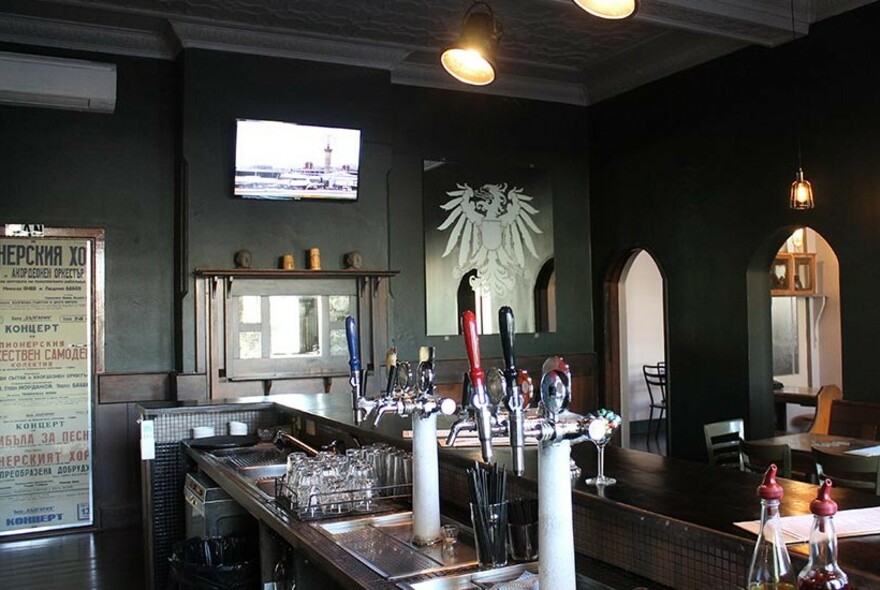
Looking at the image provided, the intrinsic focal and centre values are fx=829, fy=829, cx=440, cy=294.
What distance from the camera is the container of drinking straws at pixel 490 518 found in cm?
196

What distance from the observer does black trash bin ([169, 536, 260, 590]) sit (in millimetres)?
3295

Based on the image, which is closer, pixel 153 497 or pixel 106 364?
pixel 153 497

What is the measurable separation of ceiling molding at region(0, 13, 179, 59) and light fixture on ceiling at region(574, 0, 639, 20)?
4094 mm

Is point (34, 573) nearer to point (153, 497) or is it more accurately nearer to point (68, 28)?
point (153, 497)

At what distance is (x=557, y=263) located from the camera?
7941 millimetres

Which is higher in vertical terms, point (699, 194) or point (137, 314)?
point (699, 194)

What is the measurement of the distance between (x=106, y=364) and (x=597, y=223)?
4580 millimetres

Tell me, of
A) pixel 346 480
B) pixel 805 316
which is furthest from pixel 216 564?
pixel 805 316

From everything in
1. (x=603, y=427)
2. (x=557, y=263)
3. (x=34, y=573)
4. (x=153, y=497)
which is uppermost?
(x=557, y=263)

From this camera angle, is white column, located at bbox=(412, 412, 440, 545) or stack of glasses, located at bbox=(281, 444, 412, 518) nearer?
white column, located at bbox=(412, 412, 440, 545)

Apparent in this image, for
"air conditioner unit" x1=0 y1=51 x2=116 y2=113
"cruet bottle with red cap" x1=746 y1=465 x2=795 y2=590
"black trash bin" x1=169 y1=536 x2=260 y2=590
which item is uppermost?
"air conditioner unit" x1=0 y1=51 x2=116 y2=113

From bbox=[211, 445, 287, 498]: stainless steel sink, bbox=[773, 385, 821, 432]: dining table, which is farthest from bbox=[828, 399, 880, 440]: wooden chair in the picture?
bbox=[211, 445, 287, 498]: stainless steel sink

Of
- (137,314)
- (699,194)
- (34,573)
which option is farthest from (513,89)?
(34,573)

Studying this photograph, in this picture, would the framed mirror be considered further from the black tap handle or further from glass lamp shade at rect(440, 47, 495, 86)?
the black tap handle
